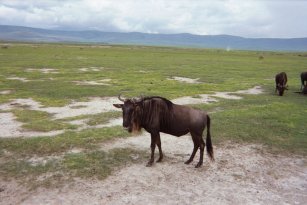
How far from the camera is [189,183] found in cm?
912

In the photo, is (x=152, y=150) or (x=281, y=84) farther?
(x=281, y=84)

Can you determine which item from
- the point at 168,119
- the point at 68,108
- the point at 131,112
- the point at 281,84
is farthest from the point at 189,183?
the point at 281,84

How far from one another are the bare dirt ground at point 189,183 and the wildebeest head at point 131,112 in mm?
1355

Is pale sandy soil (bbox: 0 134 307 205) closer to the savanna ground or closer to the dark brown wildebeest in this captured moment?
the savanna ground

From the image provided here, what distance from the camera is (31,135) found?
42.6 ft

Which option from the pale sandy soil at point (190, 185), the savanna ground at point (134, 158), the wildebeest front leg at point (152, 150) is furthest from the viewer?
the wildebeest front leg at point (152, 150)

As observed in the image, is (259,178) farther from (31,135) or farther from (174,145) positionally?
(31,135)

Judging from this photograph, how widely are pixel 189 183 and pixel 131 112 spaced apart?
244 cm

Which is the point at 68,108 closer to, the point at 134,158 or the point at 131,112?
the point at 134,158

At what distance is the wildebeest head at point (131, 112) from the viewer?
30.3ft

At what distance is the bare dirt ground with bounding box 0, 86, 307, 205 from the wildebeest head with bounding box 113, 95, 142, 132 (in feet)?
4.45

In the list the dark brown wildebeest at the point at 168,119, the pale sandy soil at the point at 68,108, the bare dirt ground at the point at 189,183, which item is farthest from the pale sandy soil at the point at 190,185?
the pale sandy soil at the point at 68,108

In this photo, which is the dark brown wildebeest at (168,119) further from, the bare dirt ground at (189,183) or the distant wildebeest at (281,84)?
the distant wildebeest at (281,84)

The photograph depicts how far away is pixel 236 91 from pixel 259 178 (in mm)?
16710
